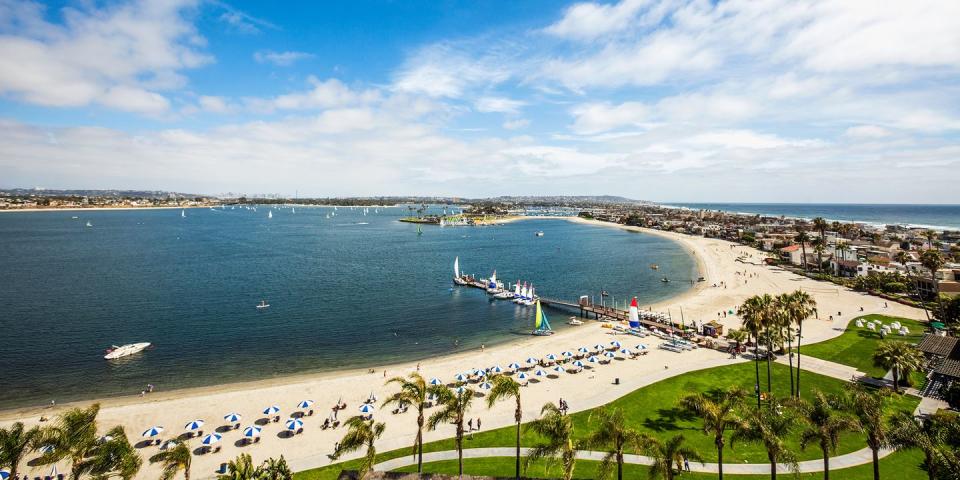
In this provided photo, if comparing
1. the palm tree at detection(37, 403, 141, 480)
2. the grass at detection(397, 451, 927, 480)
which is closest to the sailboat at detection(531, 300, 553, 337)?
the grass at detection(397, 451, 927, 480)

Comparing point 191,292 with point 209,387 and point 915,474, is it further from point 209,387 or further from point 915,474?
point 915,474

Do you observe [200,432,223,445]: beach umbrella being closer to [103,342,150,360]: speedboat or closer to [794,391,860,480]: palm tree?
[103,342,150,360]: speedboat

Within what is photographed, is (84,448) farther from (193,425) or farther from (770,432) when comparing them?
(770,432)

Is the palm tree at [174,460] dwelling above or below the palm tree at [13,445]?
below

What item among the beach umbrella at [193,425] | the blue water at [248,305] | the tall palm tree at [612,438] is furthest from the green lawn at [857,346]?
the beach umbrella at [193,425]

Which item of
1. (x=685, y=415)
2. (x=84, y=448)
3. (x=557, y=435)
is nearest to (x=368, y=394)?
(x=84, y=448)

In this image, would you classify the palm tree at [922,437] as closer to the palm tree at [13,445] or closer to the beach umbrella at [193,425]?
the palm tree at [13,445]

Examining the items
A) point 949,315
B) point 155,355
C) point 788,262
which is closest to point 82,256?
point 155,355
